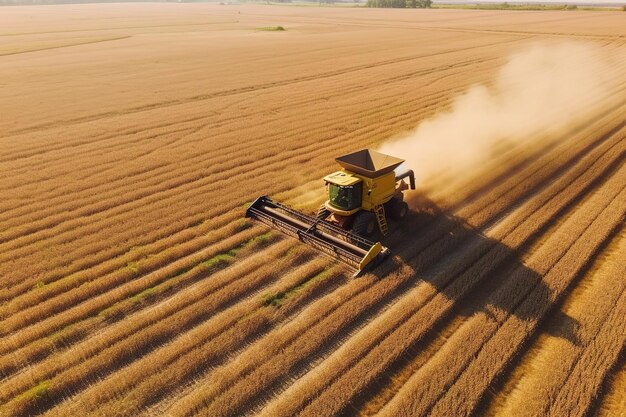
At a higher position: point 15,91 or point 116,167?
point 15,91

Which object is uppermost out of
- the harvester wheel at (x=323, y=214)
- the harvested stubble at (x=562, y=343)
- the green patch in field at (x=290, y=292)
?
the harvester wheel at (x=323, y=214)

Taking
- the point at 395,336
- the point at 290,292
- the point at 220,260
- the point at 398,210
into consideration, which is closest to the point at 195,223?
the point at 220,260

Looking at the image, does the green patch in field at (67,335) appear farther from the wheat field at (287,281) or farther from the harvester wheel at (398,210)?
the harvester wheel at (398,210)

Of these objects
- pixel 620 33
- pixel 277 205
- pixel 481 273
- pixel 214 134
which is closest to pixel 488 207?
pixel 481 273

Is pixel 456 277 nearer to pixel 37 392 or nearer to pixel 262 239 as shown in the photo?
pixel 262 239

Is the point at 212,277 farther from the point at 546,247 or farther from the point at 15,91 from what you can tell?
the point at 15,91

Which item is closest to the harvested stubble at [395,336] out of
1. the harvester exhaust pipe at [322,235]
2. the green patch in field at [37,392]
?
the harvester exhaust pipe at [322,235]
